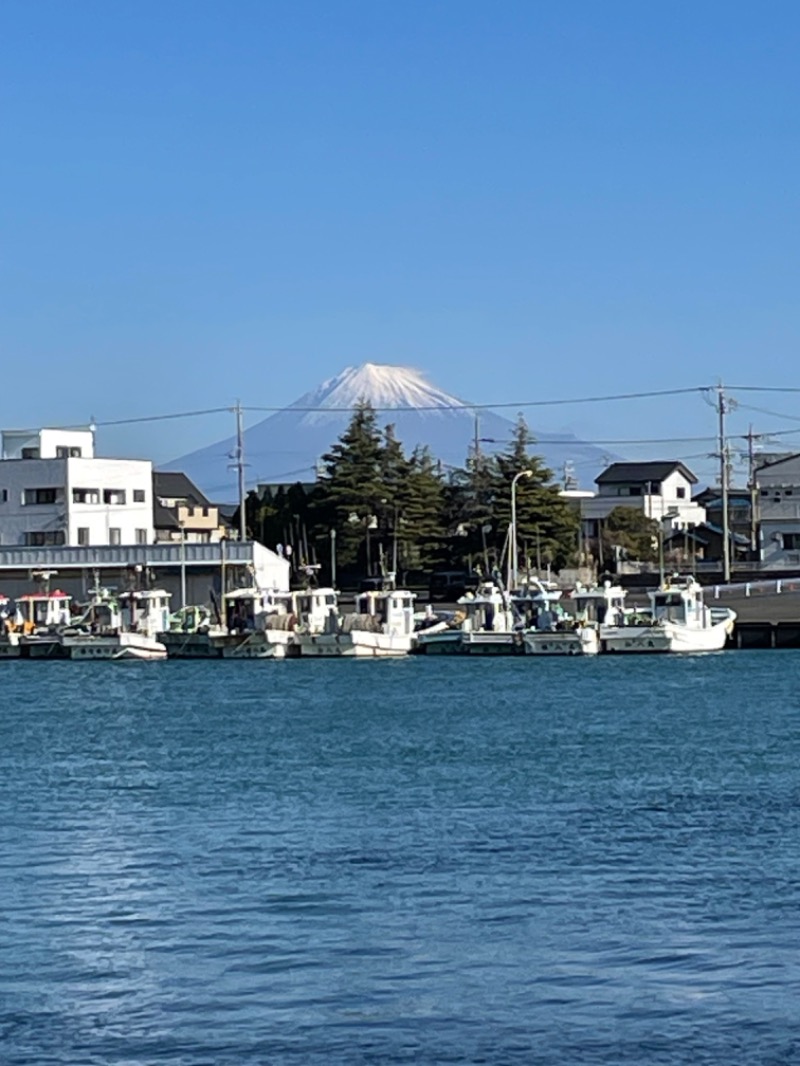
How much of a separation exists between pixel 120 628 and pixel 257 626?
4.48m

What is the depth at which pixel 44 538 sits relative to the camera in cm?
7644

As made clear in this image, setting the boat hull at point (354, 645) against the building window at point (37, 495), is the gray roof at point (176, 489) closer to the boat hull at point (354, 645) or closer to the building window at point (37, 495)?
the building window at point (37, 495)

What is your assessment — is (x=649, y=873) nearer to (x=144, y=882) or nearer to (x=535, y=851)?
(x=535, y=851)

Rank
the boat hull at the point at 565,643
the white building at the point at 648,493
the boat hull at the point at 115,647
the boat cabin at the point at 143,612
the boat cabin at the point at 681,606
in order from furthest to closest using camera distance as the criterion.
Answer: the white building at the point at 648,493 < the boat cabin at the point at 143,612 < the boat hull at the point at 115,647 < the boat cabin at the point at 681,606 < the boat hull at the point at 565,643

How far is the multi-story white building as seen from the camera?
7625cm

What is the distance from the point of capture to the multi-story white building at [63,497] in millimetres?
76250

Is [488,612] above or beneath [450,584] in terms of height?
beneath

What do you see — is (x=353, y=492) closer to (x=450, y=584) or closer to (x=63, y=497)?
(x=450, y=584)

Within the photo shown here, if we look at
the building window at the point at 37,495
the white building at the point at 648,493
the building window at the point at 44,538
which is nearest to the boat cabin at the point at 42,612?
the building window at the point at 44,538

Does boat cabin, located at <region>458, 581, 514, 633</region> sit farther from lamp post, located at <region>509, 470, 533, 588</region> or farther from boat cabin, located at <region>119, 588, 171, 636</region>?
boat cabin, located at <region>119, 588, 171, 636</region>

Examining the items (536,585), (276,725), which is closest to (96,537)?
(536,585)

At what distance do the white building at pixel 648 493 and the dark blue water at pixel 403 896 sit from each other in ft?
210

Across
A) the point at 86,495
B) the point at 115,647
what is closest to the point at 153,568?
the point at 86,495

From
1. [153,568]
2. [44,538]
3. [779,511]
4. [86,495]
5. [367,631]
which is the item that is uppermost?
[86,495]
